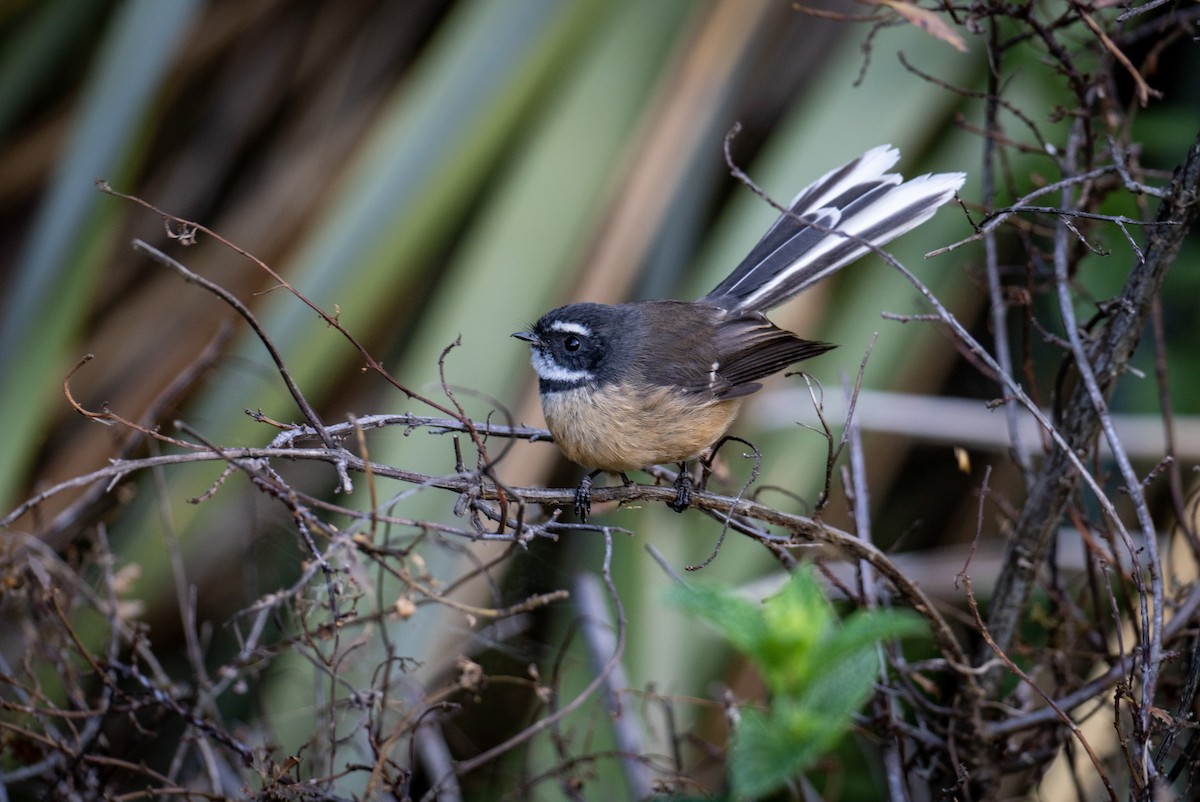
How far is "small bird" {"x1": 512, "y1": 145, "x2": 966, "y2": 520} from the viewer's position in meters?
2.69

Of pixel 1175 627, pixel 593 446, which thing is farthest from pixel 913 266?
pixel 1175 627

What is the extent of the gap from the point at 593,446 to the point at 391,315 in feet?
5.62

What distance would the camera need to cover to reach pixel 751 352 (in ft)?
9.62

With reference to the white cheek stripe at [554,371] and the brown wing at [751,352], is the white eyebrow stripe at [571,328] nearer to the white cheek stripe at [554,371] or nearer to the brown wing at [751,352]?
the white cheek stripe at [554,371]

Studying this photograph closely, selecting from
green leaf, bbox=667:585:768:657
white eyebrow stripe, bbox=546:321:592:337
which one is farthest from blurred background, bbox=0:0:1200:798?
green leaf, bbox=667:585:768:657

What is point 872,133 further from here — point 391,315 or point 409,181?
point 391,315

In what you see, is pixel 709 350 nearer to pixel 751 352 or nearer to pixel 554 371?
pixel 751 352

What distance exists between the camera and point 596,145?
3.88 m

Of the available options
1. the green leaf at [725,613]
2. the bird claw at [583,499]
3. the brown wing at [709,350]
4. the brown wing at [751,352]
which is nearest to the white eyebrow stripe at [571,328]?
the brown wing at [709,350]

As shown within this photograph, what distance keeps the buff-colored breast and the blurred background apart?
299 millimetres

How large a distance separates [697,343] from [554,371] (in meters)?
0.43

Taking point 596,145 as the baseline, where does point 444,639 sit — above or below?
below

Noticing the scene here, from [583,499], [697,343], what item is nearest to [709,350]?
[697,343]

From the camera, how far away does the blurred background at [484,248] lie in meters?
3.46
